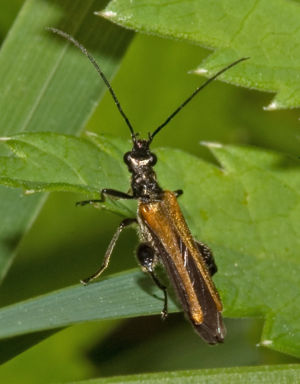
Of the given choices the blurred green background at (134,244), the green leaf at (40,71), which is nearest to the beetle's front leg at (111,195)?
the green leaf at (40,71)

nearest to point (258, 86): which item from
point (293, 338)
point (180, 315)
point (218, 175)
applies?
point (218, 175)

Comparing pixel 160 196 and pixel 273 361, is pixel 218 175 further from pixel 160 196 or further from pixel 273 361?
pixel 273 361

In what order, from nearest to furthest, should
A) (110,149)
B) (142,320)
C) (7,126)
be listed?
(110,149), (7,126), (142,320)

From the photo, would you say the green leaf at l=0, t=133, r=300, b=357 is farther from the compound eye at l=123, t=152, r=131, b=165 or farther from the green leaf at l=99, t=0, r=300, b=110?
the green leaf at l=99, t=0, r=300, b=110

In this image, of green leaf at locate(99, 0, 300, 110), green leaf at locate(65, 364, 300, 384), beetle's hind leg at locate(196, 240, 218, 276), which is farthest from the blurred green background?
green leaf at locate(99, 0, 300, 110)

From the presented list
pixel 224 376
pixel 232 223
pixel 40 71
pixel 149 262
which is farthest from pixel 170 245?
pixel 40 71

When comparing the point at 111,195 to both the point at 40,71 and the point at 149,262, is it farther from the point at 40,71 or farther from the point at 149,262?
the point at 40,71

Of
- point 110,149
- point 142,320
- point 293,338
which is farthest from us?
point 142,320
